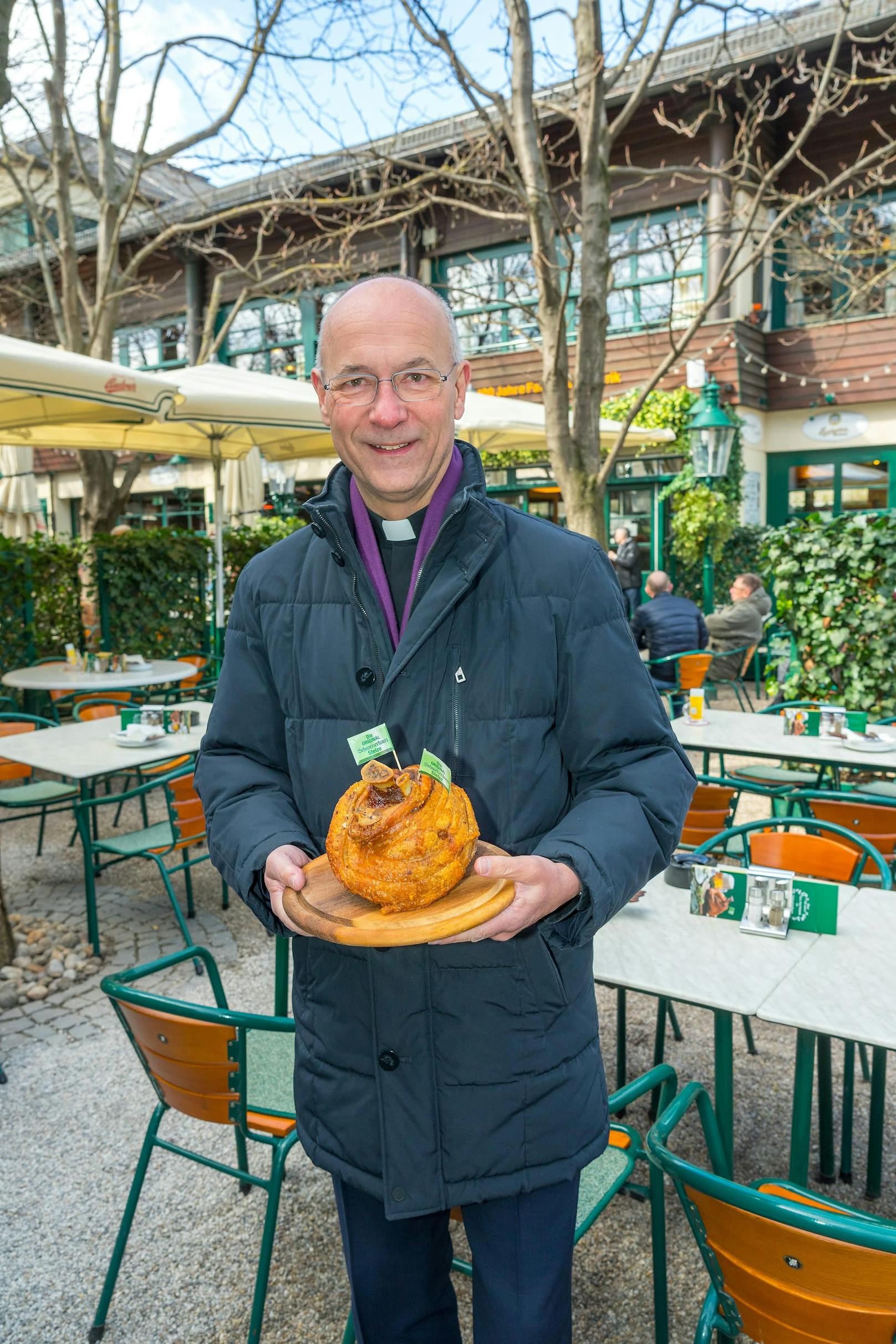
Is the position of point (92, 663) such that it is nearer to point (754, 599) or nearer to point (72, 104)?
point (72, 104)

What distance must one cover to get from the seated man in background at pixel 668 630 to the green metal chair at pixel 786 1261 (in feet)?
24.0

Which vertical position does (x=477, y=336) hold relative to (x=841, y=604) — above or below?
above

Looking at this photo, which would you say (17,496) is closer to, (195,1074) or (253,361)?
(253,361)

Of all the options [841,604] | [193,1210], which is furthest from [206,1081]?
[841,604]

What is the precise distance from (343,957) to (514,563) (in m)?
0.71

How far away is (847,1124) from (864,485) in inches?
545

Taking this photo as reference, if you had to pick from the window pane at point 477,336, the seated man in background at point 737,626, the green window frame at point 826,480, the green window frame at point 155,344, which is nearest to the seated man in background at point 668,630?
the seated man in background at point 737,626

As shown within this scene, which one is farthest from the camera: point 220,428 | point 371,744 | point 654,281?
point 654,281

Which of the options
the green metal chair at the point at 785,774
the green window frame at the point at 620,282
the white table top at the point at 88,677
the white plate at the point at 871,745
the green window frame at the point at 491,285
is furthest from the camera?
the green window frame at the point at 491,285

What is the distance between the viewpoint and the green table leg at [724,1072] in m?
2.51

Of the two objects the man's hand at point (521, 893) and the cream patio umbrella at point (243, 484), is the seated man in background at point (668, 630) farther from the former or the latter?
the man's hand at point (521, 893)

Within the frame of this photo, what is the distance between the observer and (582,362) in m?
6.39

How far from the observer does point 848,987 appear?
237 centimetres

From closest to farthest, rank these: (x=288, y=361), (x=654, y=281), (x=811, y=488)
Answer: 1. (x=654, y=281)
2. (x=811, y=488)
3. (x=288, y=361)
